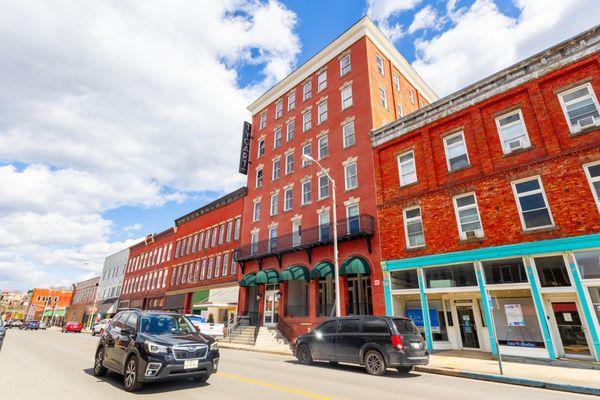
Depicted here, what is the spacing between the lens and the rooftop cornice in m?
13.5

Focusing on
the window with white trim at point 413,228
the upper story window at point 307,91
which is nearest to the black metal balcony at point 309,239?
the window with white trim at point 413,228

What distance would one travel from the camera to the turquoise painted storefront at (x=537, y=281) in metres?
11.4

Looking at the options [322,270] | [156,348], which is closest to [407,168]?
[322,270]

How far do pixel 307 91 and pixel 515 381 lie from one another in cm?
2527

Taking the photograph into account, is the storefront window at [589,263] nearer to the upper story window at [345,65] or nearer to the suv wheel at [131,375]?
the suv wheel at [131,375]

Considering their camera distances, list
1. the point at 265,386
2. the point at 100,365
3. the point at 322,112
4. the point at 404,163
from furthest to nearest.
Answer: the point at 322,112 < the point at 404,163 < the point at 100,365 < the point at 265,386

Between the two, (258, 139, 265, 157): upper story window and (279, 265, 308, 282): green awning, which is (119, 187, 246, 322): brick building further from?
(279, 265, 308, 282): green awning

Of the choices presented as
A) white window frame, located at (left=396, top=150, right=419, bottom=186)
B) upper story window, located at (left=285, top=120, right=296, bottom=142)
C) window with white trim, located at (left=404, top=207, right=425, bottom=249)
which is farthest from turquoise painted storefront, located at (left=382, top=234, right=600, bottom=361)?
upper story window, located at (left=285, top=120, right=296, bottom=142)

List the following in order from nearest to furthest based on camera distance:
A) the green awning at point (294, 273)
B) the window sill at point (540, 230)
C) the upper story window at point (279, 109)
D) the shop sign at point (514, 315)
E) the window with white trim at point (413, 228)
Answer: the window sill at point (540, 230) < the shop sign at point (514, 315) < the window with white trim at point (413, 228) < the green awning at point (294, 273) < the upper story window at point (279, 109)

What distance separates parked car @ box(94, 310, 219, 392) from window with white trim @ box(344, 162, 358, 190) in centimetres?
1498

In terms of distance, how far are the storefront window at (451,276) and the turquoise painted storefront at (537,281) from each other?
→ 25 cm

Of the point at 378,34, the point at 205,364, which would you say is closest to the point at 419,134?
the point at 378,34

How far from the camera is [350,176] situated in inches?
861

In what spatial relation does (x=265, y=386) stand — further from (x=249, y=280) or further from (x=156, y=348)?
(x=249, y=280)
